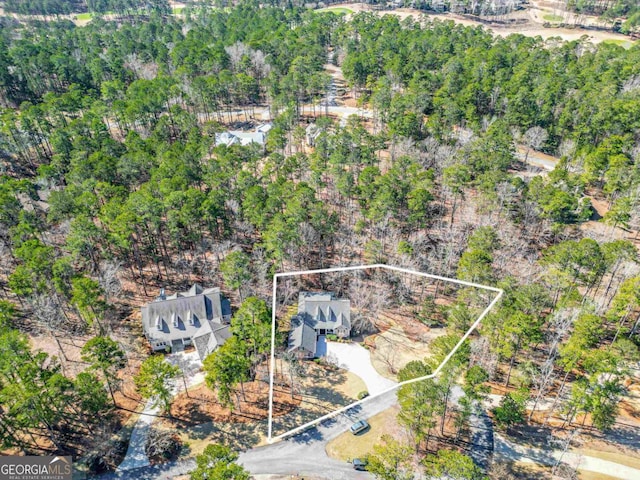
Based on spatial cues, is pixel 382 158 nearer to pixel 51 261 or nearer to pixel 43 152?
pixel 51 261

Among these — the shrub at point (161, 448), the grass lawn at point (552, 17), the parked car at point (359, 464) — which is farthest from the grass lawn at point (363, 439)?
the grass lawn at point (552, 17)

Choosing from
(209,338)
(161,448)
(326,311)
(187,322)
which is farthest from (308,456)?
(187,322)

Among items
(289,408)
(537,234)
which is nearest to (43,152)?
(289,408)

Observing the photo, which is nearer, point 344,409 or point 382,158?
point 344,409

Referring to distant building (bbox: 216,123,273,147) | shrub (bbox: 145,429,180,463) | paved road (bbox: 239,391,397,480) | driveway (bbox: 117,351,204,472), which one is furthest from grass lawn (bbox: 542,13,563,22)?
shrub (bbox: 145,429,180,463)

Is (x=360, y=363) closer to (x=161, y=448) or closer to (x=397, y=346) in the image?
(x=397, y=346)

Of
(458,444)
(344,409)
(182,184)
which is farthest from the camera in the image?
(182,184)
